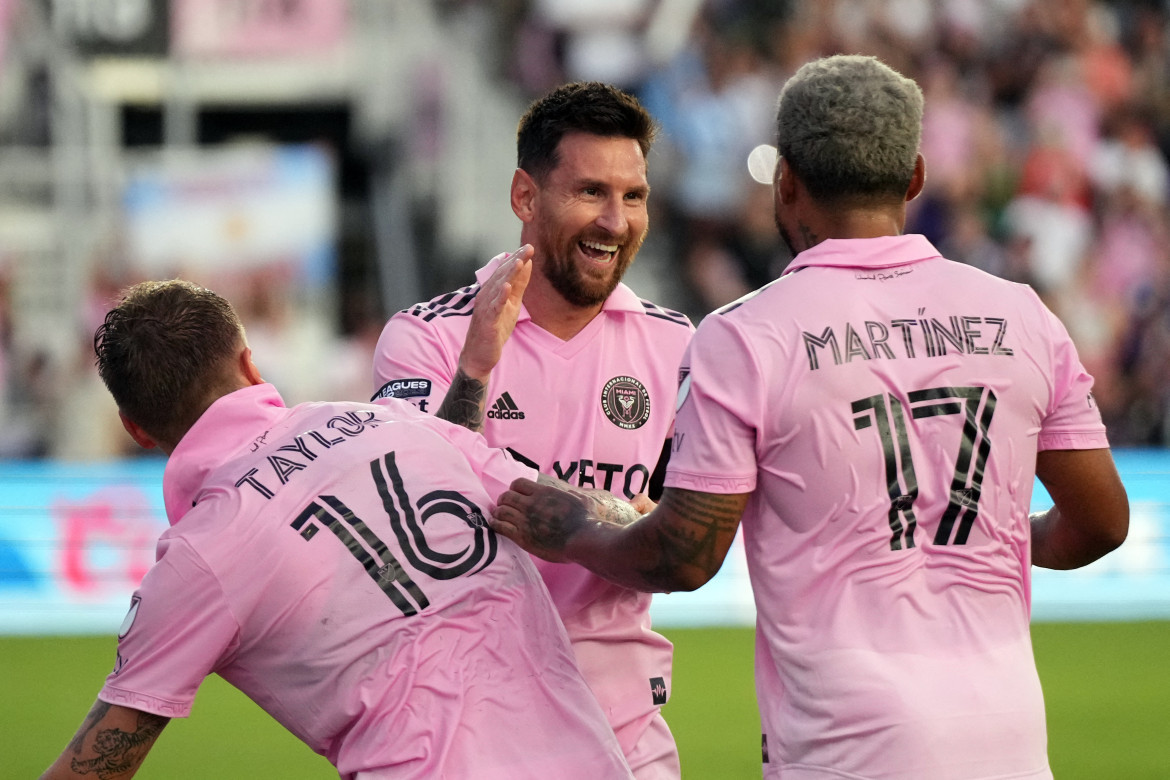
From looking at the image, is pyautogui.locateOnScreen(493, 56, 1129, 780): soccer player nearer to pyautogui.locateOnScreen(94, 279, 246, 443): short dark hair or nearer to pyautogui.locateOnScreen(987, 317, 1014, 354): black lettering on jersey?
pyautogui.locateOnScreen(987, 317, 1014, 354): black lettering on jersey

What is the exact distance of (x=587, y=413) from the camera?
4.07m

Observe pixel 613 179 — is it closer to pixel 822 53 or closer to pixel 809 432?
pixel 809 432

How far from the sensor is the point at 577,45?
14.0m

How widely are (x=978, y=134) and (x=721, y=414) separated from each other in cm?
1168

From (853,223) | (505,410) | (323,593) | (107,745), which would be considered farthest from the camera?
(505,410)

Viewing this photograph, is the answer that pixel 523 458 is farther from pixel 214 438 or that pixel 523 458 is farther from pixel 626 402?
pixel 214 438

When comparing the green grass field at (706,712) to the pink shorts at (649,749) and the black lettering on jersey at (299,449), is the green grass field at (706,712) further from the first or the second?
the black lettering on jersey at (299,449)

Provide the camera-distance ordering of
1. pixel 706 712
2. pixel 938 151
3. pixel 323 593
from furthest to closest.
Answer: pixel 938 151 < pixel 706 712 < pixel 323 593

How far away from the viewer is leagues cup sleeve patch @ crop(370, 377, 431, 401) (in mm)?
3973

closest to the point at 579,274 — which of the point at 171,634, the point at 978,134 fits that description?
the point at 171,634

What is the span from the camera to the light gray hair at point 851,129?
9.63ft

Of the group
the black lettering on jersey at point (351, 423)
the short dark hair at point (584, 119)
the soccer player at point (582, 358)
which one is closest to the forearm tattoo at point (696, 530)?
the black lettering on jersey at point (351, 423)

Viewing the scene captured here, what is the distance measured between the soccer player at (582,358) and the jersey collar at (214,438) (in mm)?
797

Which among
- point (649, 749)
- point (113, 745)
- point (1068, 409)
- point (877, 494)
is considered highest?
point (1068, 409)
